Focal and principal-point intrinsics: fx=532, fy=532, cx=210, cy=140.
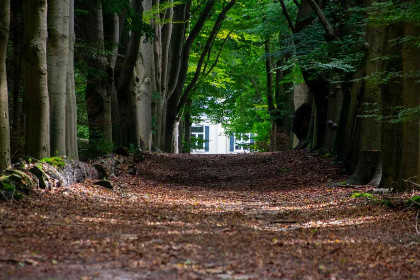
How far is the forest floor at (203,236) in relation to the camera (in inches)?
161

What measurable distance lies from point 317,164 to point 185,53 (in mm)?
9373

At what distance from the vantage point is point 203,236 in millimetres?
5598

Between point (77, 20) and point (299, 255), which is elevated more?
point (77, 20)

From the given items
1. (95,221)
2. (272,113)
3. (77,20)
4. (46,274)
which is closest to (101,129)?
(77,20)

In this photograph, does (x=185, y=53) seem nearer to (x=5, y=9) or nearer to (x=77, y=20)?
(x=77, y=20)

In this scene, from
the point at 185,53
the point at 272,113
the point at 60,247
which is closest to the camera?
the point at 60,247

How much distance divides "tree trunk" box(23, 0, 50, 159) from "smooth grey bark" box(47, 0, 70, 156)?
0.73m

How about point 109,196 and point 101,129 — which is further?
point 101,129

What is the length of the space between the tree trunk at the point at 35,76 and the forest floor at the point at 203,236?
3.05 feet

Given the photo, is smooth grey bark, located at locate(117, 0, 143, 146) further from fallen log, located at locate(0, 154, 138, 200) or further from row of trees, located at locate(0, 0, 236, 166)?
fallen log, located at locate(0, 154, 138, 200)

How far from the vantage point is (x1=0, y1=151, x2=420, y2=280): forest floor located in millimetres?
4086

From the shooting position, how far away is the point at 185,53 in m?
22.5

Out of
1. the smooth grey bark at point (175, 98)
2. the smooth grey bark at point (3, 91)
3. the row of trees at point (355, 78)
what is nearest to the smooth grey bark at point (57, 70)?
the smooth grey bark at point (3, 91)

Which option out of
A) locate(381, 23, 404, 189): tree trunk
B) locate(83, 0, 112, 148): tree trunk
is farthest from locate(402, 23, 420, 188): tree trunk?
locate(83, 0, 112, 148): tree trunk
